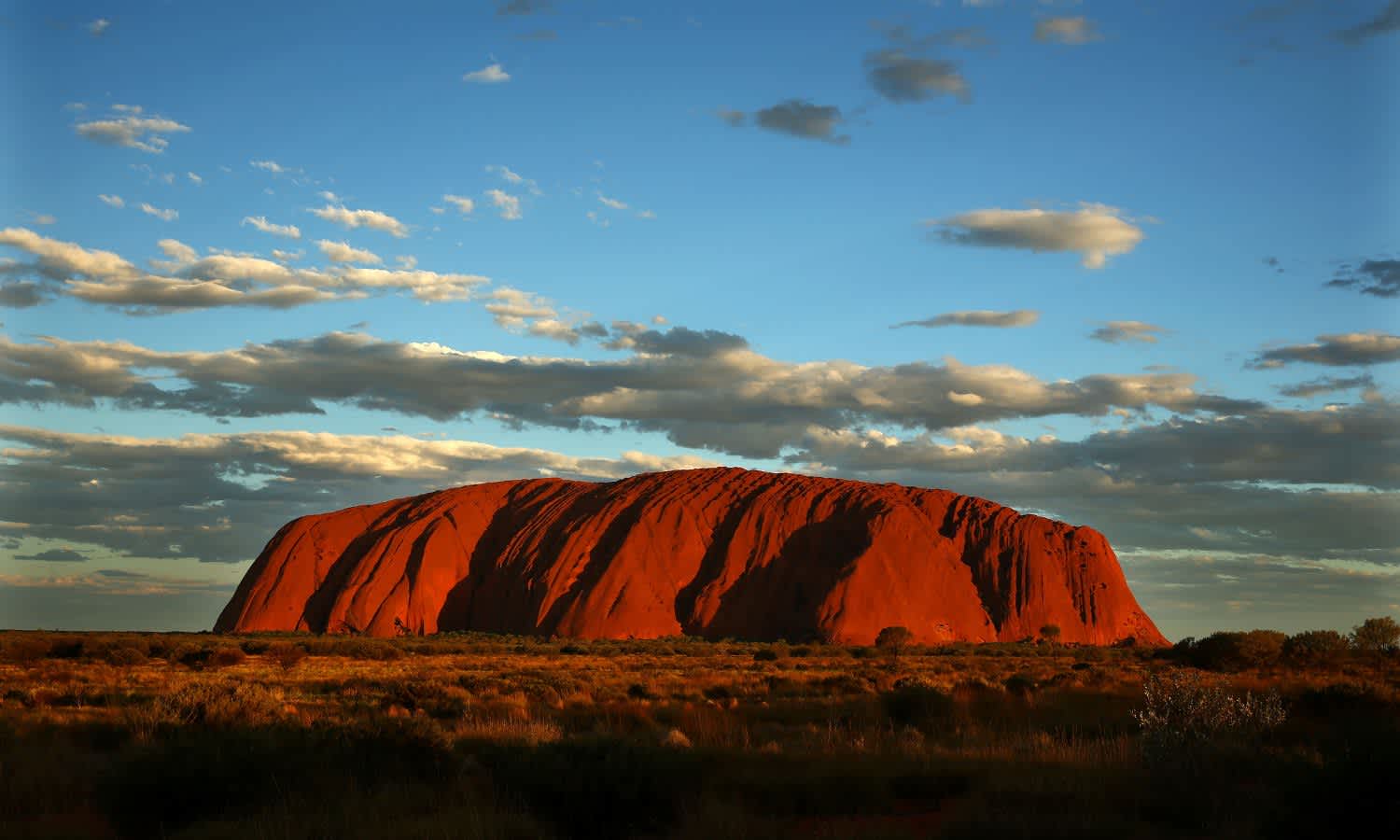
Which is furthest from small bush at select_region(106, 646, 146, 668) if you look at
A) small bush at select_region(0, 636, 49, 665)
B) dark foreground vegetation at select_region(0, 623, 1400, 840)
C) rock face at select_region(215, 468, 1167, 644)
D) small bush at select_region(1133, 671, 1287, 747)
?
small bush at select_region(1133, 671, 1287, 747)

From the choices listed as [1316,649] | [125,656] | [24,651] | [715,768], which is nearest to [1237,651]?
[1316,649]

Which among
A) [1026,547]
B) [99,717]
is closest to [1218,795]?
[99,717]

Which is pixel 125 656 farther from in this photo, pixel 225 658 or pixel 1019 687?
pixel 1019 687

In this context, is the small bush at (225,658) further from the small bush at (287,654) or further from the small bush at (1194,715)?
the small bush at (1194,715)

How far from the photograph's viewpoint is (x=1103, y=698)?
62.1 ft

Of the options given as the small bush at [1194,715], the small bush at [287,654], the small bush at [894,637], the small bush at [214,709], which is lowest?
the small bush at [894,637]

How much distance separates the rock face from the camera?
2648 inches

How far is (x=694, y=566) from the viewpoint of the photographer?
7238 centimetres

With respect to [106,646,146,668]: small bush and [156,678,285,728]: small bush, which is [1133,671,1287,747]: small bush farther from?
[106,646,146,668]: small bush

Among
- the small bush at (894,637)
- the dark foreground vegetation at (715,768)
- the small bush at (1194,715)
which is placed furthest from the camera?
the small bush at (894,637)

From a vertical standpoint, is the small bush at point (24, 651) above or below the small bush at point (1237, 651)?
below

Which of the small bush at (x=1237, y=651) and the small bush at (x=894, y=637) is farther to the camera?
the small bush at (x=894, y=637)

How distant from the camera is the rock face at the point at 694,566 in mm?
67250

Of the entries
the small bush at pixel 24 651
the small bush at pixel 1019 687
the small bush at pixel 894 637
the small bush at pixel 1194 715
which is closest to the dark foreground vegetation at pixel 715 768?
the small bush at pixel 1194 715
